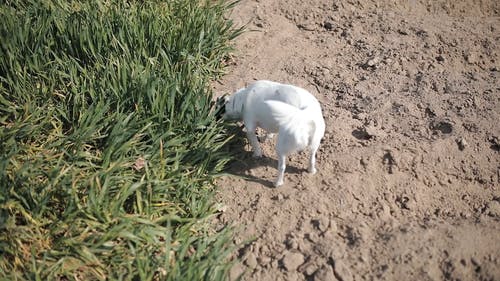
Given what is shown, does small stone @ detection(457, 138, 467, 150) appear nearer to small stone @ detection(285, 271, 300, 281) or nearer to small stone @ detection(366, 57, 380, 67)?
small stone @ detection(366, 57, 380, 67)

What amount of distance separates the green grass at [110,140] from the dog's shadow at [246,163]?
12 centimetres

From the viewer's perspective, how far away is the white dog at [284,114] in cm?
224

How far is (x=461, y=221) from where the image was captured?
241cm

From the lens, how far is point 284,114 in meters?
2.24

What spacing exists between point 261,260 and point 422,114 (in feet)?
5.38

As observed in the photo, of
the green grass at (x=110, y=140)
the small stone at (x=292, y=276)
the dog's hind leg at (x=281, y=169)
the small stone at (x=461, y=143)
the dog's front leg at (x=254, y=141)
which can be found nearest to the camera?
the green grass at (x=110, y=140)

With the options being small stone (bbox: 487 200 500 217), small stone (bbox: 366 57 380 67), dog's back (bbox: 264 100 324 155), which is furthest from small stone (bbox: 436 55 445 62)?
dog's back (bbox: 264 100 324 155)

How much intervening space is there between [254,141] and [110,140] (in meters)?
0.91

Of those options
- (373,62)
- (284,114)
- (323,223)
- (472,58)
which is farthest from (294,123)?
(472,58)

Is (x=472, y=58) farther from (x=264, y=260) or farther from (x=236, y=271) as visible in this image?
(x=236, y=271)

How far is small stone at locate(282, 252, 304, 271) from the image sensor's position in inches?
91.8

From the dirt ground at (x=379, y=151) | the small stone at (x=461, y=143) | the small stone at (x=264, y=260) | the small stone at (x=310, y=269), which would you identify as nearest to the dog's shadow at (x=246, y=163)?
the dirt ground at (x=379, y=151)

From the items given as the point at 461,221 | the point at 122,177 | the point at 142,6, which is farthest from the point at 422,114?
the point at 142,6

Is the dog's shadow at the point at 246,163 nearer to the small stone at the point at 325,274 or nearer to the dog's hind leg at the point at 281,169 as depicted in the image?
the dog's hind leg at the point at 281,169
